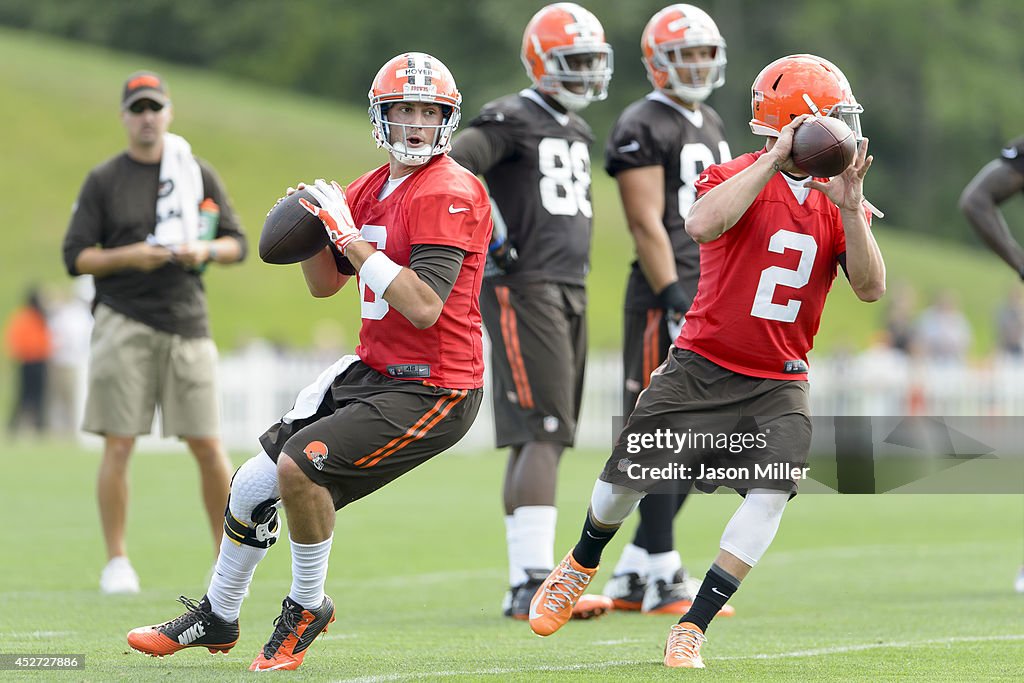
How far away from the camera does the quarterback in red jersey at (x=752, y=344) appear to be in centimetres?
525

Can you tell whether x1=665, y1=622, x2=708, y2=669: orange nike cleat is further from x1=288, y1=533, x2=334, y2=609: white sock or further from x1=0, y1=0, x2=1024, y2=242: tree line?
x1=0, y1=0, x2=1024, y2=242: tree line

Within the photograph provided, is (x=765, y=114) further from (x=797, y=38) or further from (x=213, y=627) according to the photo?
(x=797, y=38)

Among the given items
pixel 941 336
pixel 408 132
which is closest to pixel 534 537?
pixel 408 132

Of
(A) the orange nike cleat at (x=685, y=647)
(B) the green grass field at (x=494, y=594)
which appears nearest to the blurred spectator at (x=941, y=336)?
(B) the green grass field at (x=494, y=594)

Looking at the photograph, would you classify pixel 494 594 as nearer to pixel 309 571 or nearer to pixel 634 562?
pixel 634 562

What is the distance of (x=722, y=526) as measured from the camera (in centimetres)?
1084

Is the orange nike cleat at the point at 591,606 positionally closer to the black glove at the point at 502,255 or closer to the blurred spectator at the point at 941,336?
the black glove at the point at 502,255

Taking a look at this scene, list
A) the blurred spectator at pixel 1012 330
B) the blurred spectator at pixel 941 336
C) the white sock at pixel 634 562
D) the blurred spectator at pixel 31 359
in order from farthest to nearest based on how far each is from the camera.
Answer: the blurred spectator at pixel 941 336, the blurred spectator at pixel 1012 330, the blurred spectator at pixel 31 359, the white sock at pixel 634 562

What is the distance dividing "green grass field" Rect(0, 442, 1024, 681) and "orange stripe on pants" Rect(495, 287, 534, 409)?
38.6 inches

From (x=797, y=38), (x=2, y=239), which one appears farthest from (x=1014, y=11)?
(x=2, y=239)

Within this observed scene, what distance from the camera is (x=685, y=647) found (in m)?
5.15

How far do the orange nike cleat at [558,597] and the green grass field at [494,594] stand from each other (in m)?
0.12

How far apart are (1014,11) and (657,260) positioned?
48282 mm

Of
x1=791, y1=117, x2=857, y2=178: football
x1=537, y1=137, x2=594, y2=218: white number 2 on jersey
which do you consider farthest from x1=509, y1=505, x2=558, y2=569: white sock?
x1=791, y1=117, x2=857, y2=178: football
